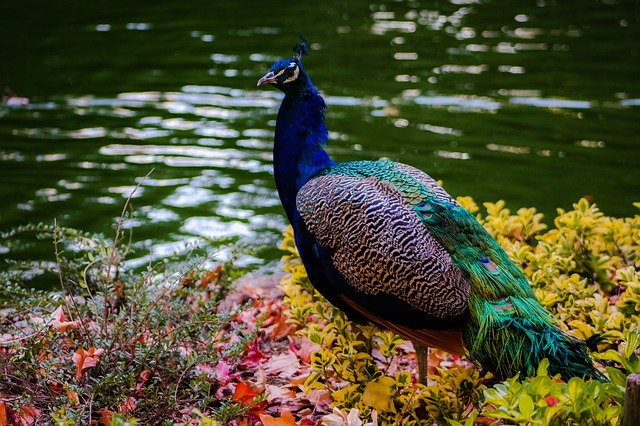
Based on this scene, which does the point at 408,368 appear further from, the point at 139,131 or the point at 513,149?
the point at 139,131

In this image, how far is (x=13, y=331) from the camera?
351 centimetres

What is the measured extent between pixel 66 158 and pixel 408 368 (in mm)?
4332

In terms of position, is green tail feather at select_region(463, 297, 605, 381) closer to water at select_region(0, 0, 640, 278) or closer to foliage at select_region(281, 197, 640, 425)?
foliage at select_region(281, 197, 640, 425)

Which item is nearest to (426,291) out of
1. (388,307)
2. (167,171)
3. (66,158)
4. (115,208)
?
(388,307)

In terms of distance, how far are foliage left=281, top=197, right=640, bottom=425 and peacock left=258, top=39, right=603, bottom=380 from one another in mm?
140

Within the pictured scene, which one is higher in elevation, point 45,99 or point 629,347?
point 629,347

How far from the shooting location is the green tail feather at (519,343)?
9.77ft

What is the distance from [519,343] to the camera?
9.88 feet

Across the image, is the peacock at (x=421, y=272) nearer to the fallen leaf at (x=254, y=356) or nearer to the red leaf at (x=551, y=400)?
the red leaf at (x=551, y=400)

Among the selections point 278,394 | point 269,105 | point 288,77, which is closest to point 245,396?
point 278,394

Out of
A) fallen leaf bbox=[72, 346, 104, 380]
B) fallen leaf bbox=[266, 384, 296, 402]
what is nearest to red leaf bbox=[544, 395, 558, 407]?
fallen leaf bbox=[266, 384, 296, 402]

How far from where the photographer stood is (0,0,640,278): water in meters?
6.49

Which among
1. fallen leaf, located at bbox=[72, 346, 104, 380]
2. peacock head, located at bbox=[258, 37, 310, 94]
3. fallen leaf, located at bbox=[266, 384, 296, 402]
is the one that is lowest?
fallen leaf, located at bbox=[266, 384, 296, 402]

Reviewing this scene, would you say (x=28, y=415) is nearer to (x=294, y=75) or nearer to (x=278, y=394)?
(x=278, y=394)
